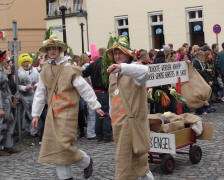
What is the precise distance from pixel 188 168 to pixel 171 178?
0.61m

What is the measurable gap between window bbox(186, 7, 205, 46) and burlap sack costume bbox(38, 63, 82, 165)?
23.1 m

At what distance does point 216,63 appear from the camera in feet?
54.9

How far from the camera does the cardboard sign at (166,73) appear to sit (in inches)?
344

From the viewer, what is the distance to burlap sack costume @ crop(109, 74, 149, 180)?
21.7 ft

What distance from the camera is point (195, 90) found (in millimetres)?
9062

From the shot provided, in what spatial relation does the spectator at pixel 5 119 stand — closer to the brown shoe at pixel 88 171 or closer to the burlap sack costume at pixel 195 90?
the brown shoe at pixel 88 171

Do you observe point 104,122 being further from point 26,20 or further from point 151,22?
point 26,20

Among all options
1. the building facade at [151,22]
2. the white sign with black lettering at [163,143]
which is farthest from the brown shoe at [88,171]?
the building facade at [151,22]

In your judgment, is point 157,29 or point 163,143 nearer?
point 163,143

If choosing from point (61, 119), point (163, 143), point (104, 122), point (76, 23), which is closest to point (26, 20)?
point (76, 23)

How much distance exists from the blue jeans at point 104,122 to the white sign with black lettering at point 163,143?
3.17 meters

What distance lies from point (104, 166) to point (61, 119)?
5.38 feet

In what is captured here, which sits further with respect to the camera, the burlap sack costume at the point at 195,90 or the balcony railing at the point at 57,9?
the balcony railing at the point at 57,9

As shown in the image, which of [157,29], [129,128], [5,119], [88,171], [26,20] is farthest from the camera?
[26,20]
